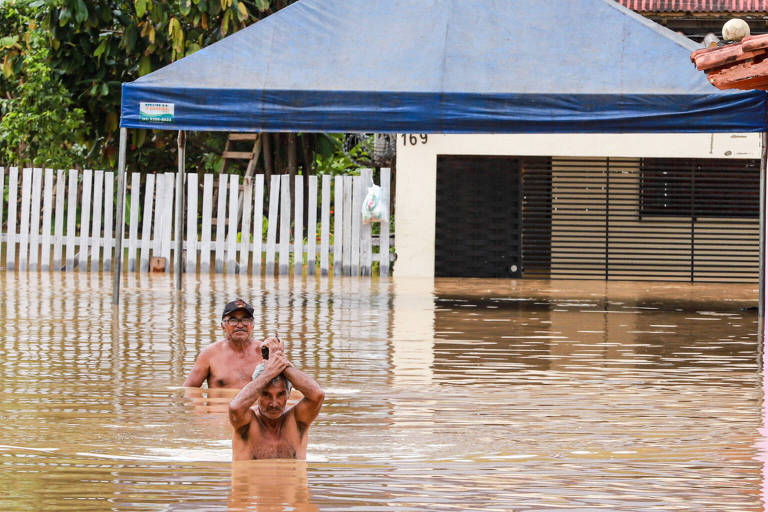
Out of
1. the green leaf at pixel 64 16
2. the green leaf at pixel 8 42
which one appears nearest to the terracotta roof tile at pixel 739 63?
the green leaf at pixel 64 16

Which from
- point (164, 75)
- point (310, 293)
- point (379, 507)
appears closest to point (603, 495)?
point (379, 507)

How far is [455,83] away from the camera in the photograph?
49.2 ft

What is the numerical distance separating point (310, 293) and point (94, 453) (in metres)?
11.5

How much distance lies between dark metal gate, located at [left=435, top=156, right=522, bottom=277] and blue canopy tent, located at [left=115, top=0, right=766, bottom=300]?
25.2 feet

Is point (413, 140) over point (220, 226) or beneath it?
over

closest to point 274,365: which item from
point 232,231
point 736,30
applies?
point 736,30

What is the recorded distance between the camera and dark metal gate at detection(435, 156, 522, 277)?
23.5 meters

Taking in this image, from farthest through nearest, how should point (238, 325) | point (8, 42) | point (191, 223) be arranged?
point (8, 42)
point (191, 223)
point (238, 325)

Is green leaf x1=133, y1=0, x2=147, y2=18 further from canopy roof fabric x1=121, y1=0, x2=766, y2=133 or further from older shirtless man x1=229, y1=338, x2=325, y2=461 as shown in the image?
older shirtless man x1=229, y1=338, x2=325, y2=461

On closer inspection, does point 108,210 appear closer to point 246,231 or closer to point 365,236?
point 246,231

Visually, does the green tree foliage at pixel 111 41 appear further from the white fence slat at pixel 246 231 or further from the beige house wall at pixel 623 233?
the beige house wall at pixel 623 233

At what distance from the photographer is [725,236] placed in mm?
23812

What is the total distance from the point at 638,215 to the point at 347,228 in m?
5.19

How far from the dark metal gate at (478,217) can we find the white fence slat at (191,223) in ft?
13.3
